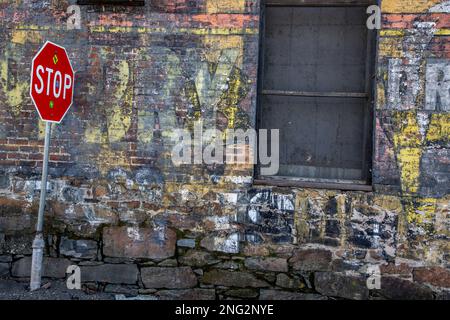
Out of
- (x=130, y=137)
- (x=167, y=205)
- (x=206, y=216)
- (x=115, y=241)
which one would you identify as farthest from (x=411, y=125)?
(x=115, y=241)

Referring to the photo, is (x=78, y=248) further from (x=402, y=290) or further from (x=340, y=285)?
(x=402, y=290)

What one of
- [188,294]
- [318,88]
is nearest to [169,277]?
[188,294]

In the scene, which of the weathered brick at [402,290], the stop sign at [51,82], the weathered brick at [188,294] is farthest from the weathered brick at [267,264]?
the stop sign at [51,82]

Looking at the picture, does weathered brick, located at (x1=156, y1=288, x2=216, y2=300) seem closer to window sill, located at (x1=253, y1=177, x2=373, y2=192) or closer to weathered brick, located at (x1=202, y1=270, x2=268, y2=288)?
weathered brick, located at (x1=202, y1=270, x2=268, y2=288)

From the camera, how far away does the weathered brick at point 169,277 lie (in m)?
4.14

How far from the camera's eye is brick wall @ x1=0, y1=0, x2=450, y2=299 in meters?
3.89

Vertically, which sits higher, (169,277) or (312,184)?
(312,184)

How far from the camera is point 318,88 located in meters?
4.23

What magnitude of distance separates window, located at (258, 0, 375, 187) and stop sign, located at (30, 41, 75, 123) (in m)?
1.95

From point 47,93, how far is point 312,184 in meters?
2.66

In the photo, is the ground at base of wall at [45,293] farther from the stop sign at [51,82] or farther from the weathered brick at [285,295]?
the stop sign at [51,82]

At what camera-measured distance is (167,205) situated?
4.19m

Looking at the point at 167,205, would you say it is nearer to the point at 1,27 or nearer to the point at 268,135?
the point at 268,135

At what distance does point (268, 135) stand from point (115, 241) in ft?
6.42
